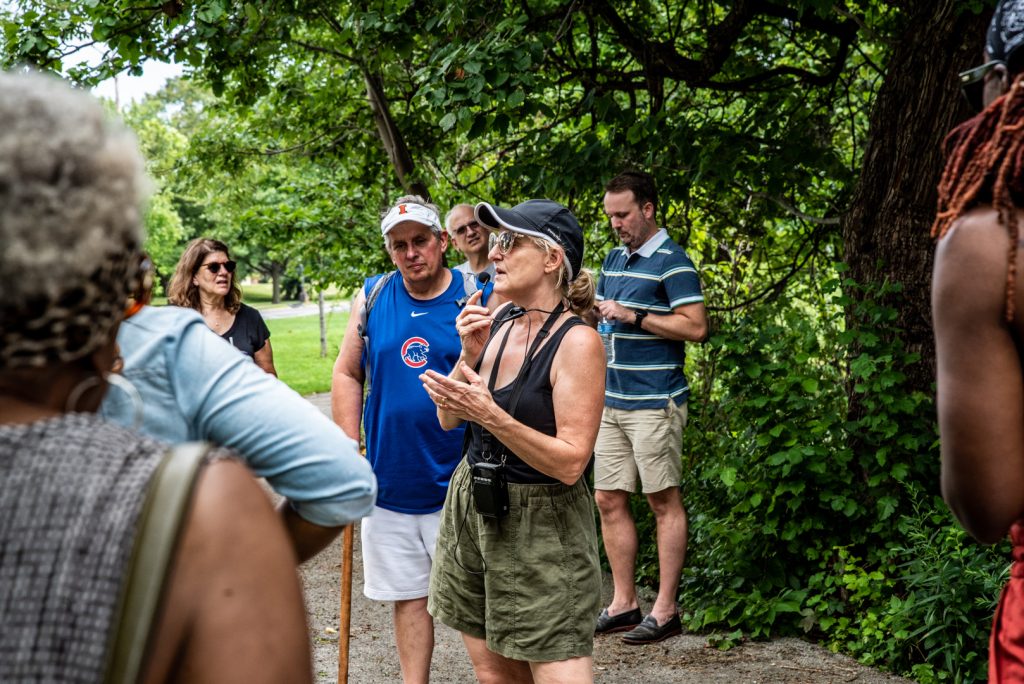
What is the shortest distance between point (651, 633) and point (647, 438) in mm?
1033

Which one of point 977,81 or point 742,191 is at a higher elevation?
point 742,191

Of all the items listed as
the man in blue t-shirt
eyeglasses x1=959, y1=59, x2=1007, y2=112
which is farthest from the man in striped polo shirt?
eyeglasses x1=959, y1=59, x2=1007, y2=112

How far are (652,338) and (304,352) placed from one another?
20497 millimetres

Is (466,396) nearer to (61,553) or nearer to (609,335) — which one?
(61,553)

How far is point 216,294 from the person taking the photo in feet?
21.7

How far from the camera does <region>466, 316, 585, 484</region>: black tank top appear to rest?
10.5 feet

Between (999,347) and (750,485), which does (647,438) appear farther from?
(999,347)

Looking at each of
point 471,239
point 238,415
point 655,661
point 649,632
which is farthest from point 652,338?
point 238,415

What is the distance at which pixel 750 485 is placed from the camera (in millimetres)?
5445

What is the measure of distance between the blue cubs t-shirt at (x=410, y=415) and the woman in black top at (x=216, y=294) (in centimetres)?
241

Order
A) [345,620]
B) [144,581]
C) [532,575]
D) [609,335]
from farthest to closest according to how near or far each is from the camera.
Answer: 1. [609,335]
2. [345,620]
3. [532,575]
4. [144,581]

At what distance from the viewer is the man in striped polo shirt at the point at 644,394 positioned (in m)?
5.57

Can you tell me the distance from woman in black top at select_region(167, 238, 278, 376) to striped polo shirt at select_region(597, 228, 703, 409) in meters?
2.33

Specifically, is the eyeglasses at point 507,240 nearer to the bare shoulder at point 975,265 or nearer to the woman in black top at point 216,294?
the bare shoulder at point 975,265
